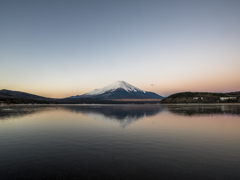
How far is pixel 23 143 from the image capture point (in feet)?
65.3

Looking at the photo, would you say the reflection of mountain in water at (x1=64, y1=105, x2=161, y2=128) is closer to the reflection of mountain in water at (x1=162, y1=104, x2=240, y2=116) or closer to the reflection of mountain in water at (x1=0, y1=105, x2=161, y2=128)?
the reflection of mountain in water at (x1=0, y1=105, x2=161, y2=128)

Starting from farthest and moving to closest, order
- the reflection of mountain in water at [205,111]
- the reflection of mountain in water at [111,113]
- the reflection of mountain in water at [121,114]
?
1. the reflection of mountain in water at [205,111]
2. the reflection of mountain in water at [111,113]
3. the reflection of mountain in water at [121,114]

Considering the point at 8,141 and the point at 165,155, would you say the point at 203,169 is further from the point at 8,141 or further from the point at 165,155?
the point at 8,141

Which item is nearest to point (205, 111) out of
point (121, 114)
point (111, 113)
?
point (121, 114)

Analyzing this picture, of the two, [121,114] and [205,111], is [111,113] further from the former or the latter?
[205,111]

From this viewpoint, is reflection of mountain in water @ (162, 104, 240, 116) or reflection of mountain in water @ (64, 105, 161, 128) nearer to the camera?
reflection of mountain in water @ (64, 105, 161, 128)

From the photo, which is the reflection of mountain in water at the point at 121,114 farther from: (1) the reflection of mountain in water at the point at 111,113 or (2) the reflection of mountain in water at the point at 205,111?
(2) the reflection of mountain in water at the point at 205,111

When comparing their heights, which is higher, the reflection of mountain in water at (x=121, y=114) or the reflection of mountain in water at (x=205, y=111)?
the reflection of mountain in water at (x=205, y=111)

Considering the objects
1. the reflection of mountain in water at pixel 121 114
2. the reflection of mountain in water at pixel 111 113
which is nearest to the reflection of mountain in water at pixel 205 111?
the reflection of mountain in water at pixel 111 113

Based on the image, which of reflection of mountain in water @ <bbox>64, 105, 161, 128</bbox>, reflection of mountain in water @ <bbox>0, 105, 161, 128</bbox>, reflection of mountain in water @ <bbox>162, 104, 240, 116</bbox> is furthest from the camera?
reflection of mountain in water @ <bbox>162, 104, 240, 116</bbox>

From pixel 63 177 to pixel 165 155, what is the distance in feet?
31.3

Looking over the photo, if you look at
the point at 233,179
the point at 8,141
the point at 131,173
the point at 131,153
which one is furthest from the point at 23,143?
the point at 233,179

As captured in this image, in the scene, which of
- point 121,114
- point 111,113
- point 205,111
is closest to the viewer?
point 121,114

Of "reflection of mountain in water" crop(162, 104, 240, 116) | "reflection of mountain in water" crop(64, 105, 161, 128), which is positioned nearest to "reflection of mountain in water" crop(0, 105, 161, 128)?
"reflection of mountain in water" crop(64, 105, 161, 128)
